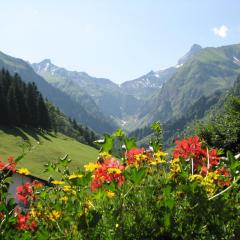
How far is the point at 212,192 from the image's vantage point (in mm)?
4184

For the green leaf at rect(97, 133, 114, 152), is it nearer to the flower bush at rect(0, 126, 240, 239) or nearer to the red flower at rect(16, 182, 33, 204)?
the flower bush at rect(0, 126, 240, 239)

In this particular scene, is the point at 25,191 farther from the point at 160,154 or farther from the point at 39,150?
the point at 39,150

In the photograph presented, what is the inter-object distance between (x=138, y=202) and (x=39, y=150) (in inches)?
4275

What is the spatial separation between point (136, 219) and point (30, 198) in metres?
1.94

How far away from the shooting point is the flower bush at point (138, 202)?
3734 mm

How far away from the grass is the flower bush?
272 ft

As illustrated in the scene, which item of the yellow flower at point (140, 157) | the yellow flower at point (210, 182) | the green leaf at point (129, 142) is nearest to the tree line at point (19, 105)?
the yellow flower at point (140, 157)

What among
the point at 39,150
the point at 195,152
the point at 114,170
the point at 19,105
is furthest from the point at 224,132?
the point at 19,105

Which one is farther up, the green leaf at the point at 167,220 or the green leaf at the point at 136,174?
the green leaf at the point at 136,174

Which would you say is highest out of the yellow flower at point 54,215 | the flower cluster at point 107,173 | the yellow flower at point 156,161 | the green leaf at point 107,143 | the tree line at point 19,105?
the green leaf at point 107,143

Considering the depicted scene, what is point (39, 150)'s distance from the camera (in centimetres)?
11088

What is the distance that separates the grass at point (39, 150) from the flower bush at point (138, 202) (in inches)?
3258

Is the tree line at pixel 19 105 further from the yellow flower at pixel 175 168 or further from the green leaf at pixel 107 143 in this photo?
the green leaf at pixel 107 143

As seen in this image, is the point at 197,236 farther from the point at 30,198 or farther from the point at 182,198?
the point at 30,198
